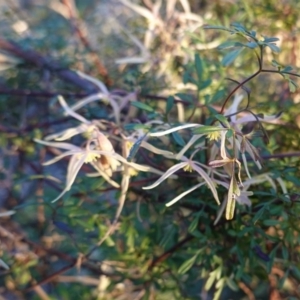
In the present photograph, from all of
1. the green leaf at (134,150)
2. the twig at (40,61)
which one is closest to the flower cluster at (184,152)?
the green leaf at (134,150)

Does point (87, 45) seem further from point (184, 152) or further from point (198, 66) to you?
point (184, 152)

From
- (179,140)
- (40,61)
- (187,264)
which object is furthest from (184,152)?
(40,61)

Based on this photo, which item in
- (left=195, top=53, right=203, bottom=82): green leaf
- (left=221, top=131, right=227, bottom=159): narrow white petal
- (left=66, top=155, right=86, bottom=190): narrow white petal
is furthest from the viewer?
(left=195, top=53, right=203, bottom=82): green leaf

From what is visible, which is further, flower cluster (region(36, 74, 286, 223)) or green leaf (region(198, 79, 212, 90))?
green leaf (region(198, 79, 212, 90))

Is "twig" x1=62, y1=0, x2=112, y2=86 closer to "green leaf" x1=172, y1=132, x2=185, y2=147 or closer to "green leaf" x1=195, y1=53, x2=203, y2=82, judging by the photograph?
"green leaf" x1=195, y1=53, x2=203, y2=82

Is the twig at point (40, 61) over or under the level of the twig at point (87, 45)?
under

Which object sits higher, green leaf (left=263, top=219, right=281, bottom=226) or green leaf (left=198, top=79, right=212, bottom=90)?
green leaf (left=198, top=79, right=212, bottom=90)

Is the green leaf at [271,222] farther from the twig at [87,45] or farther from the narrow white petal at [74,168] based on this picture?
the twig at [87,45]

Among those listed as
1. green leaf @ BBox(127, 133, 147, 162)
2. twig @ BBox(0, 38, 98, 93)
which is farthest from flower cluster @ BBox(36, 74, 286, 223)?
twig @ BBox(0, 38, 98, 93)

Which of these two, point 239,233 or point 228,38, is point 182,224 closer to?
point 239,233

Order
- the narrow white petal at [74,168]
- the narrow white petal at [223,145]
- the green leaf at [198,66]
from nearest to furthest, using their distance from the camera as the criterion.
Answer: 1. the narrow white petal at [223,145]
2. the narrow white petal at [74,168]
3. the green leaf at [198,66]

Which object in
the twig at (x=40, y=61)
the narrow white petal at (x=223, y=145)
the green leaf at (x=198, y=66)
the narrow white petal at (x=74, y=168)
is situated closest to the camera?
the narrow white petal at (x=223, y=145)

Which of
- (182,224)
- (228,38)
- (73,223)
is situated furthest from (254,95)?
(73,223)

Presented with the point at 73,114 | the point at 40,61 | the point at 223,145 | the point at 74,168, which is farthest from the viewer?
the point at 40,61
